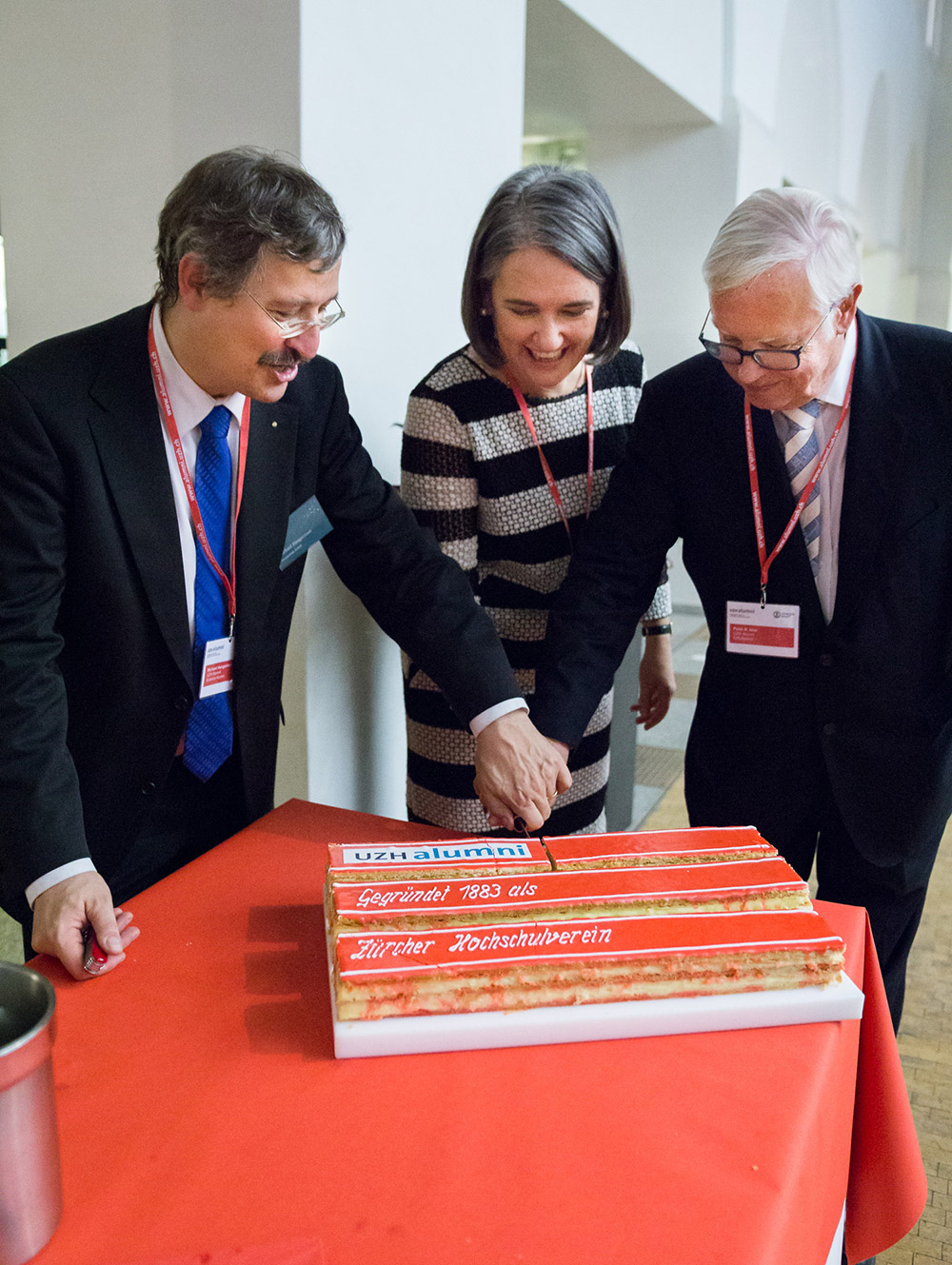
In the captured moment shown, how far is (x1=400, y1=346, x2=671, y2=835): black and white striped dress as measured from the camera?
1648 millimetres

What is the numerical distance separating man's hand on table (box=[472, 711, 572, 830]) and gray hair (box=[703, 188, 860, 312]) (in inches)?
25.7

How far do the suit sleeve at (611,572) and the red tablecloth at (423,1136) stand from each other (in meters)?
0.63

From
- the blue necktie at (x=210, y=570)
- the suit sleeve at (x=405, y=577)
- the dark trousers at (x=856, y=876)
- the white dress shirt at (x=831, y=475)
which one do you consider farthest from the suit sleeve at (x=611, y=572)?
the blue necktie at (x=210, y=570)

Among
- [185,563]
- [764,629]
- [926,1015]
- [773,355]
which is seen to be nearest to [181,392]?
[185,563]

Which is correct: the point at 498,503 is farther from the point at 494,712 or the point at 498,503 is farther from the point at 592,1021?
the point at 592,1021

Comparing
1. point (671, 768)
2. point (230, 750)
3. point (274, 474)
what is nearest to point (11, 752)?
point (230, 750)

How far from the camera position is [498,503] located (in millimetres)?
1666

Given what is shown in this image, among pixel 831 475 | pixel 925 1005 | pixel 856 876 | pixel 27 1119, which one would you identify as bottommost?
pixel 925 1005

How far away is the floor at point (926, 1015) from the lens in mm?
1834

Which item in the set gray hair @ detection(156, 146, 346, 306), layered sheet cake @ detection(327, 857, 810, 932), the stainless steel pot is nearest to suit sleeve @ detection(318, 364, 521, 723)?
gray hair @ detection(156, 146, 346, 306)

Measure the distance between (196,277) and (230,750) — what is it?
0.63 meters

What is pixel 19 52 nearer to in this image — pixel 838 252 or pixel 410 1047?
pixel 838 252

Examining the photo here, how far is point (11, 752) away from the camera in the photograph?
3.73 feet

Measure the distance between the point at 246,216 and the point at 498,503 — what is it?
623mm
